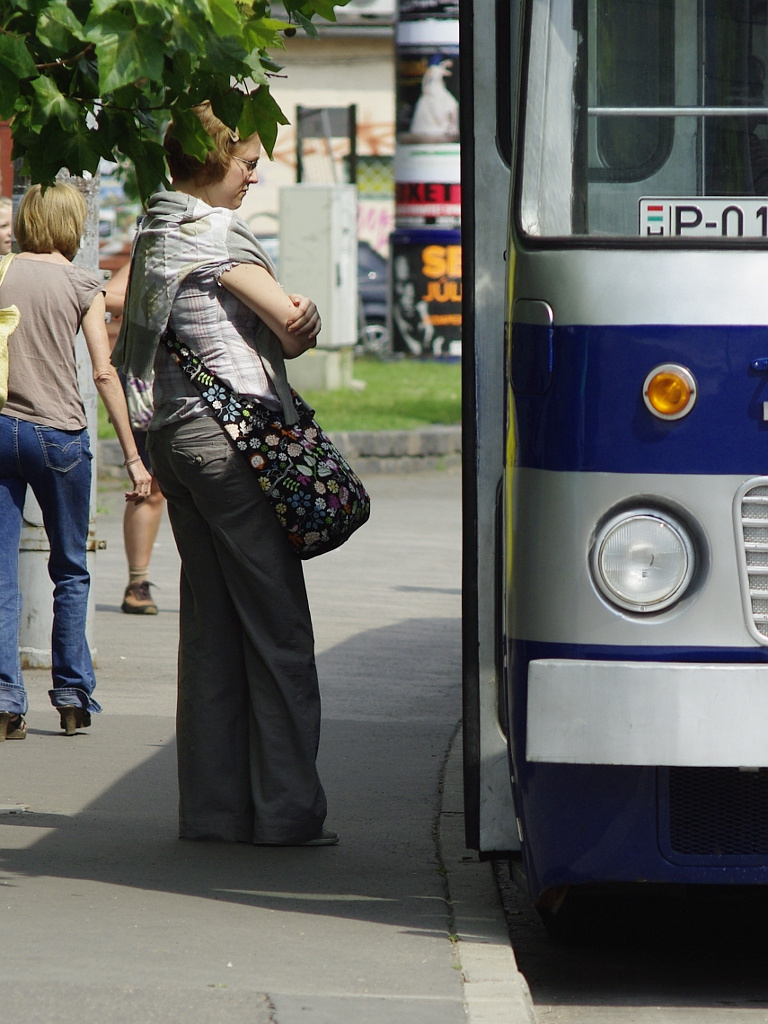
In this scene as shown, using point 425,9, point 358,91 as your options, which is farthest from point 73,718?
point 358,91

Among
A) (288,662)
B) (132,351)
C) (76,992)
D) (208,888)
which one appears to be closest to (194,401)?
(132,351)

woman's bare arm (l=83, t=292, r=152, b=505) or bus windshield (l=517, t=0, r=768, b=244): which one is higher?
bus windshield (l=517, t=0, r=768, b=244)

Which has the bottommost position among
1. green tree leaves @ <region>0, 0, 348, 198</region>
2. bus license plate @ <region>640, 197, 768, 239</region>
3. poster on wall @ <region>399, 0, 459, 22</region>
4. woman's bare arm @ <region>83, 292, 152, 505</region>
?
woman's bare arm @ <region>83, 292, 152, 505</region>

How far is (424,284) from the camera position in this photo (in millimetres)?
25469

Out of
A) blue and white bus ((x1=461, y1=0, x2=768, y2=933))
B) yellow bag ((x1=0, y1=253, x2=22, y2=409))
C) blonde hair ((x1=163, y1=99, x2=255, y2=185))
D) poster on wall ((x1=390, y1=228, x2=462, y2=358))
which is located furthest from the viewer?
poster on wall ((x1=390, y1=228, x2=462, y2=358))

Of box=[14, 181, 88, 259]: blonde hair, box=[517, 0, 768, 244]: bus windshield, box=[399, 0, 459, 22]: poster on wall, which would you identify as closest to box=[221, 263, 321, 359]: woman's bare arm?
box=[517, 0, 768, 244]: bus windshield

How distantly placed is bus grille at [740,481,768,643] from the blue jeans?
327 cm

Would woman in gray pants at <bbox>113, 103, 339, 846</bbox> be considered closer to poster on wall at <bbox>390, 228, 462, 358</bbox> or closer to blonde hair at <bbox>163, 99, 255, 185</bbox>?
blonde hair at <bbox>163, 99, 255, 185</bbox>

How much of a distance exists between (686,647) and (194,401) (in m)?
1.77

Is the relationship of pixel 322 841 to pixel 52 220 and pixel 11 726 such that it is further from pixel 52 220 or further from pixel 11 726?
pixel 52 220

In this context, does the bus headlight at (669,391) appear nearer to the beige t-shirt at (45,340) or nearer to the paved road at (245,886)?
the paved road at (245,886)

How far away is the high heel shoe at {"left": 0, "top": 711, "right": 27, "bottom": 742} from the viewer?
6.55 meters

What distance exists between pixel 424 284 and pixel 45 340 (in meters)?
19.1

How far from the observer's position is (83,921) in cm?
437
